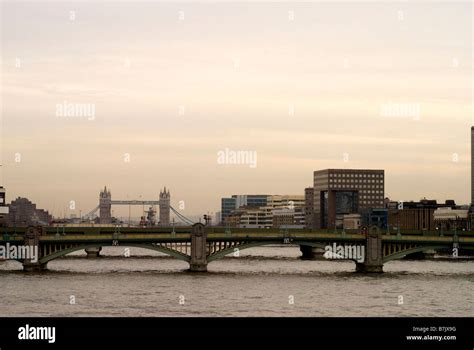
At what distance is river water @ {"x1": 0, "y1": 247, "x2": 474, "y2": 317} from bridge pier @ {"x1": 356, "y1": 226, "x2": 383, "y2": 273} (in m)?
1.95

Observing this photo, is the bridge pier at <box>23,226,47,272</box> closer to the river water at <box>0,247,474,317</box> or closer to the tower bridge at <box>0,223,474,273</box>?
the tower bridge at <box>0,223,474,273</box>

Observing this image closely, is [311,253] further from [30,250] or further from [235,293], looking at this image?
[235,293]

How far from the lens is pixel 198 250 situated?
108 metres

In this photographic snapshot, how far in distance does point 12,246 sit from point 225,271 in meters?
21.4

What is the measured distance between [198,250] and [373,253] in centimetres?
1728

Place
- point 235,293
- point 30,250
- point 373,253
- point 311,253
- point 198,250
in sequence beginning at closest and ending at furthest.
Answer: point 235,293 < point 30,250 < point 198,250 < point 373,253 < point 311,253

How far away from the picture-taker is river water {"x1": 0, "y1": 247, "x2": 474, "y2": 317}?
234ft

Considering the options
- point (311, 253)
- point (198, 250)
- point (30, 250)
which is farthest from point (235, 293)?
point (311, 253)

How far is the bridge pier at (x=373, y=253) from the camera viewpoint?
354ft

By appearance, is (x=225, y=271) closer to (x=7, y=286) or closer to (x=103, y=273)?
(x=103, y=273)
